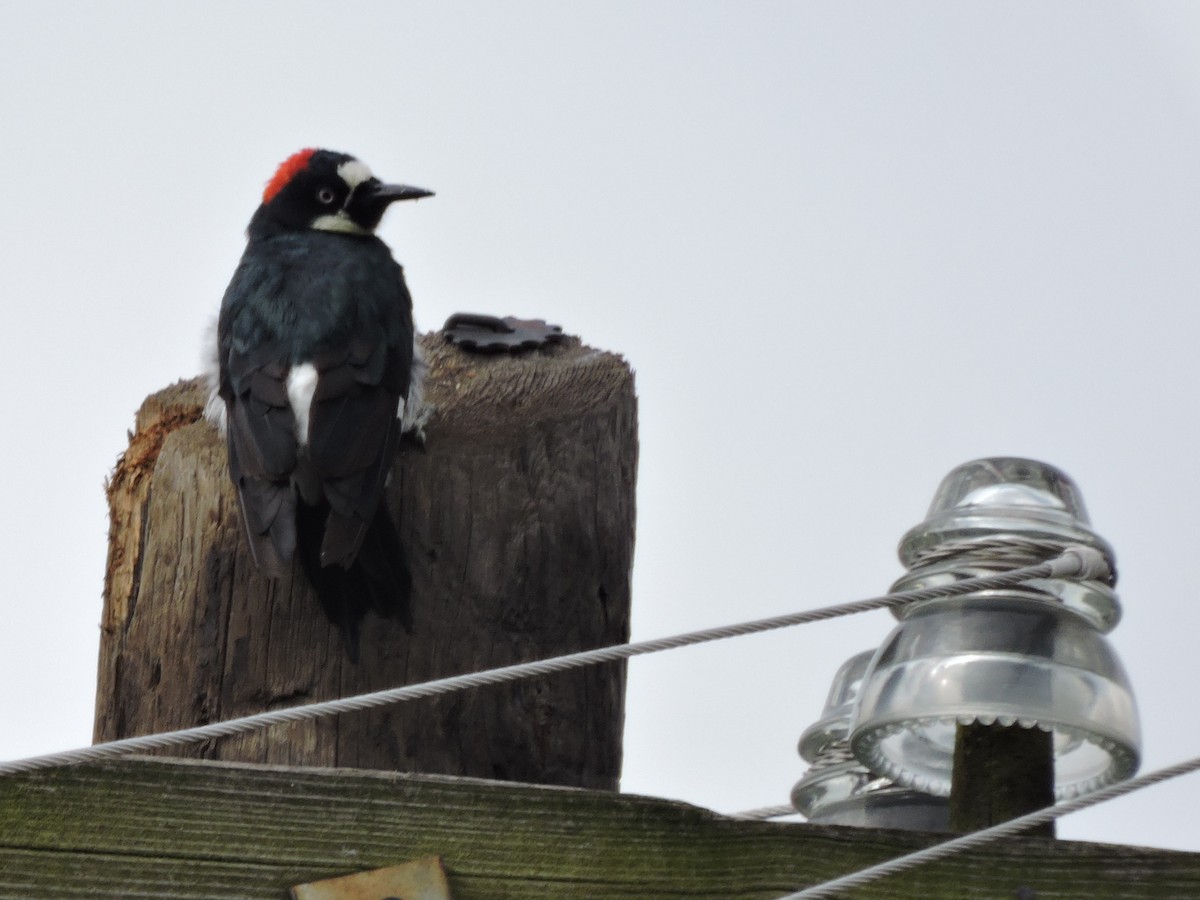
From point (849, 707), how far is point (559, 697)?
43 cm

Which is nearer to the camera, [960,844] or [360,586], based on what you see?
[960,844]

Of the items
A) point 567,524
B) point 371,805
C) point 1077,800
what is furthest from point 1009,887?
point 567,524

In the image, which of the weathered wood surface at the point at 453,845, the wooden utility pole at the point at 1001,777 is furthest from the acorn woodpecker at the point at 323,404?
the wooden utility pole at the point at 1001,777

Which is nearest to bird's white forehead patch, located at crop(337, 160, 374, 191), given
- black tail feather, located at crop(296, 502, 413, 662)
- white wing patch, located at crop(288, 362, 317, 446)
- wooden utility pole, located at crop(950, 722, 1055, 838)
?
white wing patch, located at crop(288, 362, 317, 446)

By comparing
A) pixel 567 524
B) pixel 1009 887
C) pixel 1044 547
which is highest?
pixel 567 524

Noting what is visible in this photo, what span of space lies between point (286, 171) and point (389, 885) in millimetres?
4103

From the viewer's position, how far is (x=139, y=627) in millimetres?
2516

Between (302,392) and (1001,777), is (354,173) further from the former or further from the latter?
(1001,777)

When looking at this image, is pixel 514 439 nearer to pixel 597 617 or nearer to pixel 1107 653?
pixel 597 617

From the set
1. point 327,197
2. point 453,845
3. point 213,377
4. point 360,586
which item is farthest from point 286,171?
point 453,845

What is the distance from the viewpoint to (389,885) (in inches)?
65.9

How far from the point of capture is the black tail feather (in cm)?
244

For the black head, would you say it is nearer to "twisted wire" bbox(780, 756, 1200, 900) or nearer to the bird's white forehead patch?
the bird's white forehead patch

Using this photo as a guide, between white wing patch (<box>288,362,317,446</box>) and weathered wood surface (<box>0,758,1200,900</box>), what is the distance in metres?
1.50
